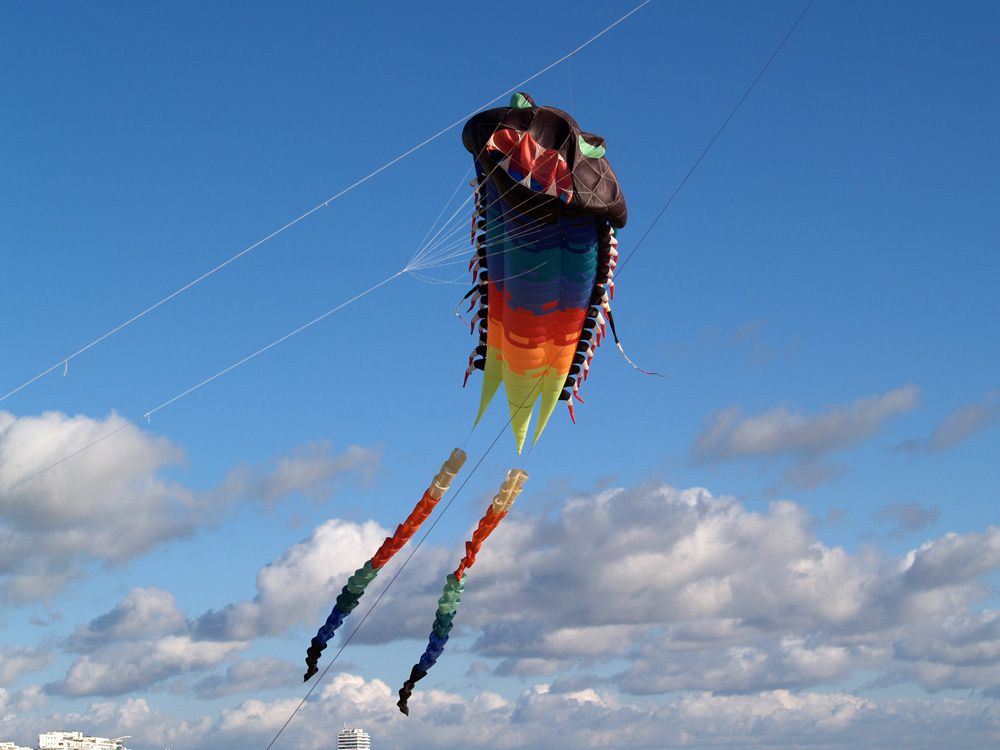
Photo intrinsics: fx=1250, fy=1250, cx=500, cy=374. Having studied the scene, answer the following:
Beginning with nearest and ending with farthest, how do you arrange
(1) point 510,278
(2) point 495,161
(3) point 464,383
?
(2) point 495,161
(1) point 510,278
(3) point 464,383

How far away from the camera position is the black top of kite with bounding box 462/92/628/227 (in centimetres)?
4153

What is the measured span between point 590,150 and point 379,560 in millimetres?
17708

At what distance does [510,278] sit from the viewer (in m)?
44.6

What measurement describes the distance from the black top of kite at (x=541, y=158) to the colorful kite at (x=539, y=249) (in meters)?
0.03

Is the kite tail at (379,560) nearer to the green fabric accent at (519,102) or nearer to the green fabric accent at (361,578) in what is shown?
the green fabric accent at (361,578)

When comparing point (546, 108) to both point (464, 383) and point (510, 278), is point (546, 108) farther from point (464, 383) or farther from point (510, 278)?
point (464, 383)

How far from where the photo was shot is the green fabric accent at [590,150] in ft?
140

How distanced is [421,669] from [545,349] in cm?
1341

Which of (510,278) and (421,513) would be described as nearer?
(510,278)

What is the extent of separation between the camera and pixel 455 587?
161 ft

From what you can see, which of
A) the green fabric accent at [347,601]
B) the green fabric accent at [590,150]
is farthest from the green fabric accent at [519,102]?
the green fabric accent at [347,601]

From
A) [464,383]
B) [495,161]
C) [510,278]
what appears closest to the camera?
[495,161]

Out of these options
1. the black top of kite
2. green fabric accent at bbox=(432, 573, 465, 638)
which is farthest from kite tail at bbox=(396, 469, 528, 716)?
the black top of kite

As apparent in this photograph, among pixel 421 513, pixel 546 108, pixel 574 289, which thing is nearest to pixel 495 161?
pixel 546 108
